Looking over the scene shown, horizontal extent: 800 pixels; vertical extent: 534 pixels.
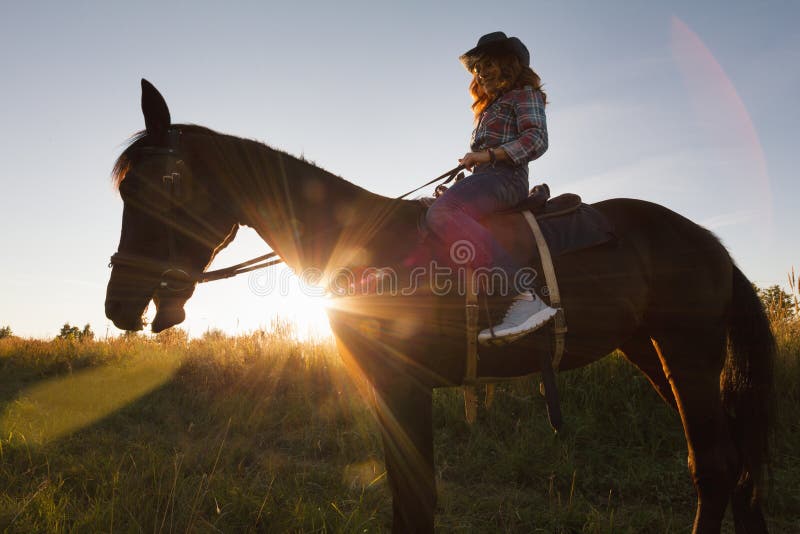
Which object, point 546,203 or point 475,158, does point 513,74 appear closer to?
point 475,158

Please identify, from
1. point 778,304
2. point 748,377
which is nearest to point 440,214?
point 748,377

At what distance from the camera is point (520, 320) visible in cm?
284

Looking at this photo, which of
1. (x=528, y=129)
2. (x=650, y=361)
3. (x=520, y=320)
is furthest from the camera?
(x=650, y=361)

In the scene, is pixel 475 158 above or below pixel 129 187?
above

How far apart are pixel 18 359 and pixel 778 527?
13.0 meters

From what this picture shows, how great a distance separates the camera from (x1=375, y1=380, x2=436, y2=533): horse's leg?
2.69 metres

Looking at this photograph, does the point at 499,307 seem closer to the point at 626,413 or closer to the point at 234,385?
the point at 626,413

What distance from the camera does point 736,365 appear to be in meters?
3.64

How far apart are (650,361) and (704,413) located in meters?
0.67

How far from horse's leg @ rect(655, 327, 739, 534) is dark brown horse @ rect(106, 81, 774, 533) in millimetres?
10

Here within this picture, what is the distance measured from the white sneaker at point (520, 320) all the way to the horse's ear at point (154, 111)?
8.00 ft

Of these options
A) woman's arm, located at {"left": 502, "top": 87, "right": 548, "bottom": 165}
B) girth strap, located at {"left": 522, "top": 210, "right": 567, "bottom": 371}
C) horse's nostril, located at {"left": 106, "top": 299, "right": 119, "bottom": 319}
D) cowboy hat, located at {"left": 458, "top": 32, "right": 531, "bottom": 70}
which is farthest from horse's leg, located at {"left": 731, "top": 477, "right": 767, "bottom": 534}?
horse's nostril, located at {"left": 106, "top": 299, "right": 119, "bottom": 319}

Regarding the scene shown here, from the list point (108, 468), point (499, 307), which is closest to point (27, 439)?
point (108, 468)

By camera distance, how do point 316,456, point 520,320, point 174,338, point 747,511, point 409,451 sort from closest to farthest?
point 409,451 → point 520,320 → point 747,511 → point 316,456 → point 174,338
